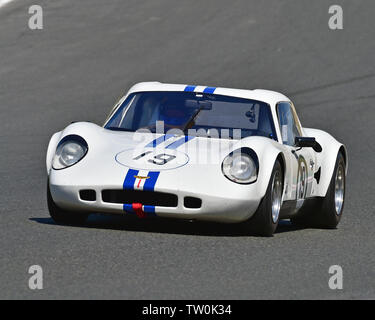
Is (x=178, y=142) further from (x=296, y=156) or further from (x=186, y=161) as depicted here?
(x=296, y=156)

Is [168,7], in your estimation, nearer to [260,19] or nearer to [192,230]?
[260,19]

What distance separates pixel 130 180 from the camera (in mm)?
7707

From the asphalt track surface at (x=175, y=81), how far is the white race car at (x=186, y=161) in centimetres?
21

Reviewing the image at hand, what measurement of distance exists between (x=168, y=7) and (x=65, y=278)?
2301 cm

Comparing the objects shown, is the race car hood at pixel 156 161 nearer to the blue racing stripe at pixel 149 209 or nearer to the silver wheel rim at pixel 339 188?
the blue racing stripe at pixel 149 209

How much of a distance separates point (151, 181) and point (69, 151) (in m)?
0.78

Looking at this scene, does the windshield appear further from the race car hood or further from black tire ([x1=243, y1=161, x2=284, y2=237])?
black tire ([x1=243, y1=161, x2=284, y2=237])

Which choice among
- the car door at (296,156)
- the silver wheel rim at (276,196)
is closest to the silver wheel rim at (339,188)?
the car door at (296,156)

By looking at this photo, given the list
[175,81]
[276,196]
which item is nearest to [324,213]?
[276,196]

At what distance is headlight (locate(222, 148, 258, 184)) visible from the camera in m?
7.83

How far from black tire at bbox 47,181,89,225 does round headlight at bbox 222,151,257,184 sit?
1.07m

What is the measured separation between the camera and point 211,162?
7863mm

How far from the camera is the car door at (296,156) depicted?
344 inches

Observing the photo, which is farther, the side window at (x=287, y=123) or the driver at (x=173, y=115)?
the side window at (x=287, y=123)
